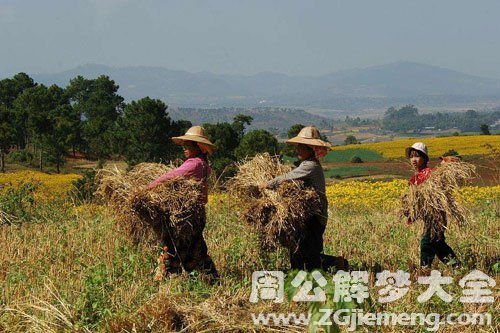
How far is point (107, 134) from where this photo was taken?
60.1 meters

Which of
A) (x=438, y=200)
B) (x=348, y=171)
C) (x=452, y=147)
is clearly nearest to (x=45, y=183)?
(x=438, y=200)

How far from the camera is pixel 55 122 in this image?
5509 centimetres

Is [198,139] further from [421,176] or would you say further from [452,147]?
[452,147]

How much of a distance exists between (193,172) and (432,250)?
281cm

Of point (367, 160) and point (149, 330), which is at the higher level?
point (149, 330)

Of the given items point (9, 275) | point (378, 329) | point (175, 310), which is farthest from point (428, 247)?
point (9, 275)

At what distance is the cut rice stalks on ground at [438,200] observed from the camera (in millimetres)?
6109

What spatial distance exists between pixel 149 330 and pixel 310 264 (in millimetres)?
2271

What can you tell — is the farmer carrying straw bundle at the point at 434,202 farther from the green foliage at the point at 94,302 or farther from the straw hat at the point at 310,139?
the green foliage at the point at 94,302

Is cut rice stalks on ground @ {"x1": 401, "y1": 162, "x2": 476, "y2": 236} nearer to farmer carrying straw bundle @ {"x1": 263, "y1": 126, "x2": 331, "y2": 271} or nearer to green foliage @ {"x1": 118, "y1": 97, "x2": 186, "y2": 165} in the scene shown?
farmer carrying straw bundle @ {"x1": 263, "y1": 126, "x2": 331, "y2": 271}

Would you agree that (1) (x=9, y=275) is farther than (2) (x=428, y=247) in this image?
No

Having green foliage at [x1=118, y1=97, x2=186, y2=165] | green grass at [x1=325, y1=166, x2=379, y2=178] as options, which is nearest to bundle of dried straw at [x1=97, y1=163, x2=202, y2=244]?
green grass at [x1=325, y1=166, x2=379, y2=178]

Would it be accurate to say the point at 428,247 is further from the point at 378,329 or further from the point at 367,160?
the point at 367,160

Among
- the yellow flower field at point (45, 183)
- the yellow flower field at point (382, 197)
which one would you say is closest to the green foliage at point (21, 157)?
the yellow flower field at point (45, 183)
